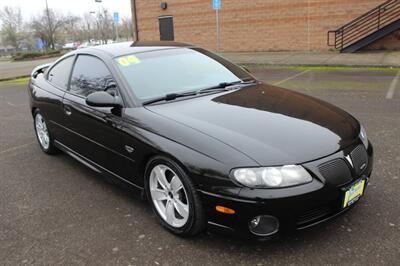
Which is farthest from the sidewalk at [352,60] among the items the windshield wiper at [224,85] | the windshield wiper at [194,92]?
the windshield wiper at [194,92]

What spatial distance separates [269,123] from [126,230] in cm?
145

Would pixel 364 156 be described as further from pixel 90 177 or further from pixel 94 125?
pixel 90 177

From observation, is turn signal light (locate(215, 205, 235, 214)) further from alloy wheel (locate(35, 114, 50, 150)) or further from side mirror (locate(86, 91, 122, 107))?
alloy wheel (locate(35, 114, 50, 150))

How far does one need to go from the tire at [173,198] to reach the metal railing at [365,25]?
15333 mm

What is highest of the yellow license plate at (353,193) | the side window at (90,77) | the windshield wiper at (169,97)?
the side window at (90,77)

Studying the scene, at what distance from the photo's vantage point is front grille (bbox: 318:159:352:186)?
2604mm

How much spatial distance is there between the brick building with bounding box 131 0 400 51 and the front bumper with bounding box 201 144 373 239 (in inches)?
609

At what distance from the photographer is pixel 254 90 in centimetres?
389

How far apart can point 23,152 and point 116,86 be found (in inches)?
102

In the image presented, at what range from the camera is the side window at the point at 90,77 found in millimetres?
3730

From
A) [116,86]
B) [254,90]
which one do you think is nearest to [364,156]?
[254,90]

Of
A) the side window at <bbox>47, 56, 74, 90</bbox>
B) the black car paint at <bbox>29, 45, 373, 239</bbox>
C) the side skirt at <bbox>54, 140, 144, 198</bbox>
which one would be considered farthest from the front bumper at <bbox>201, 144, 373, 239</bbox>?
the side window at <bbox>47, 56, 74, 90</bbox>

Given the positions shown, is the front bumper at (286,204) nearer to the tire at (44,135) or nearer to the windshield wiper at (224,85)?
the windshield wiper at (224,85)

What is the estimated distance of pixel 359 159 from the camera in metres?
2.89
